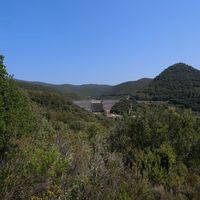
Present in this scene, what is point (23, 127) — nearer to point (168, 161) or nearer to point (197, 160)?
point (168, 161)

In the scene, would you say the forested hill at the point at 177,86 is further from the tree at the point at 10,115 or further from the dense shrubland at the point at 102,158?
the tree at the point at 10,115

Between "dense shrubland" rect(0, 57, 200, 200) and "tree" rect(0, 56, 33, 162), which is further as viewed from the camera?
"tree" rect(0, 56, 33, 162)

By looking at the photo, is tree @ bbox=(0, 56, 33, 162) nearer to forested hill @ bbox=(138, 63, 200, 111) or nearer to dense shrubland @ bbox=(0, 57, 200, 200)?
dense shrubland @ bbox=(0, 57, 200, 200)

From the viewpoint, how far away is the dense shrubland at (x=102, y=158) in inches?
415

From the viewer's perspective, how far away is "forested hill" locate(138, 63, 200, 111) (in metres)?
117

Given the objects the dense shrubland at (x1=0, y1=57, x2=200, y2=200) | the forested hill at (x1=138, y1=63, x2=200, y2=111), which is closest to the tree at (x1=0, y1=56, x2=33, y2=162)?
the dense shrubland at (x1=0, y1=57, x2=200, y2=200)

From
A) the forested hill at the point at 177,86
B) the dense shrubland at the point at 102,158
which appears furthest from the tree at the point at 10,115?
the forested hill at the point at 177,86

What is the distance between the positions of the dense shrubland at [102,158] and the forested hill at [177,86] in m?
87.2

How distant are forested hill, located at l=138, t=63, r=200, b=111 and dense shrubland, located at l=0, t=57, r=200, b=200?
8723 centimetres

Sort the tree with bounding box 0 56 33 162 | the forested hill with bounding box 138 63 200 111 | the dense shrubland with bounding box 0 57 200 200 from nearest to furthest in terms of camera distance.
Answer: the dense shrubland with bounding box 0 57 200 200, the tree with bounding box 0 56 33 162, the forested hill with bounding box 138 63 200 111

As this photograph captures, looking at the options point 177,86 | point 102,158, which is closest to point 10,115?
point 102,158

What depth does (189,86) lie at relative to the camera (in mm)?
136750

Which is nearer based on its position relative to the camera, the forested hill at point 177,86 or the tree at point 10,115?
the tree at point 10,115

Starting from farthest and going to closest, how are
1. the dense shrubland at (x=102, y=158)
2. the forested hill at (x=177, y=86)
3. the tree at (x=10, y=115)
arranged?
the forested hill at (x=177, y=86)
the tree at (x=10, y=115)
the dense shrubland at (x=102, y=158)
